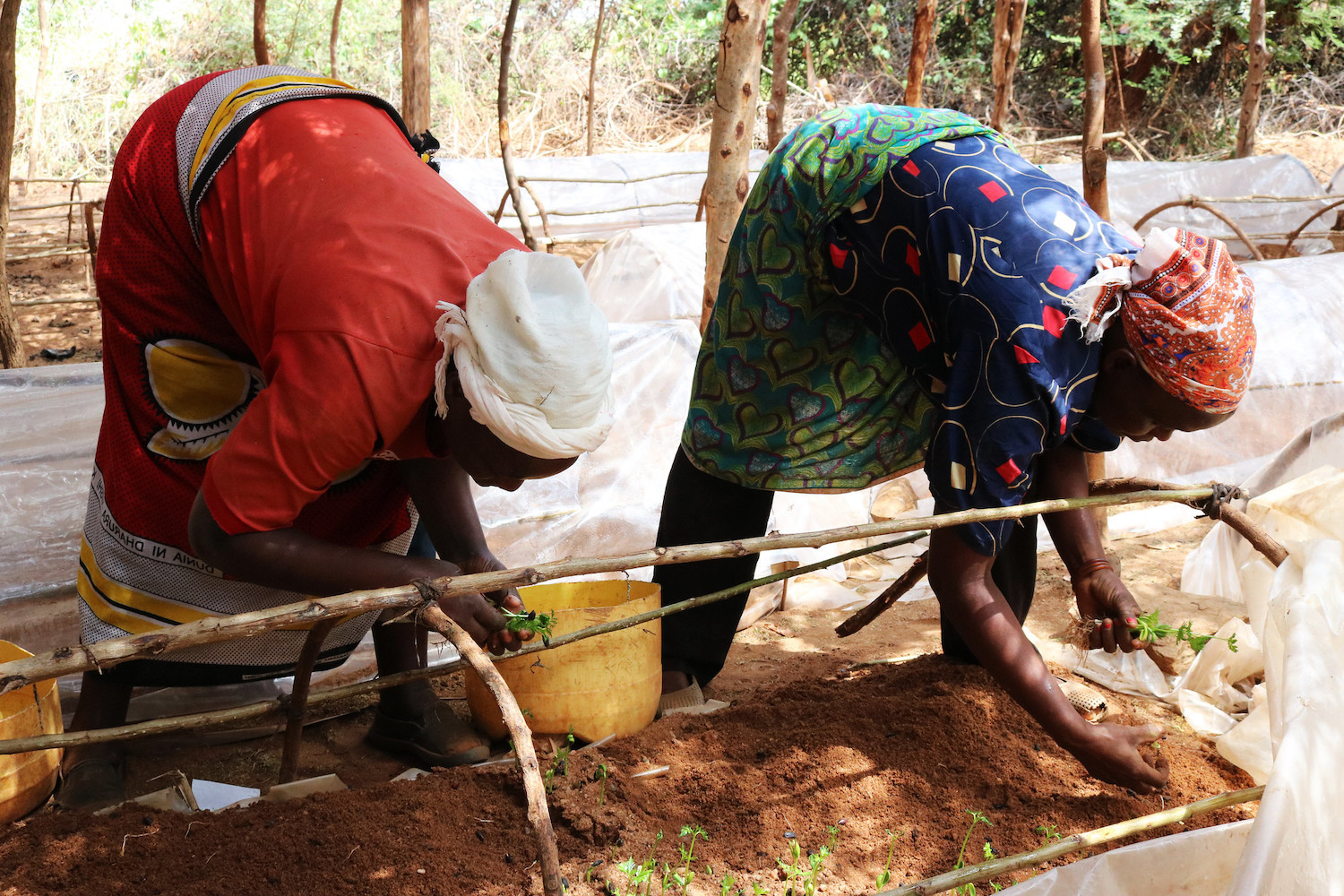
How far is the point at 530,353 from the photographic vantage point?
1.44 meters

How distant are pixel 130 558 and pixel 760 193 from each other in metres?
1.43

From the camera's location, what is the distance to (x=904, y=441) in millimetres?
2281

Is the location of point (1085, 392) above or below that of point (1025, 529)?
above

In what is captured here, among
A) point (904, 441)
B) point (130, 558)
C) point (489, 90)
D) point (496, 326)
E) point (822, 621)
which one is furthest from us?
point (489, 90)

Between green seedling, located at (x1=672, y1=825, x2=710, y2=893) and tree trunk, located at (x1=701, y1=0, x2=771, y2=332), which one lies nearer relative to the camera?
green seedling, located at (x1=672, y1=825, x2=710, y2=893)

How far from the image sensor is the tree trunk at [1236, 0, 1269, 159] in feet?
26.4

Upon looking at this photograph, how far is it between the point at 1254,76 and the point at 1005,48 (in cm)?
454

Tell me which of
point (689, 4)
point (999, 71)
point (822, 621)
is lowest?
point (822, 621)

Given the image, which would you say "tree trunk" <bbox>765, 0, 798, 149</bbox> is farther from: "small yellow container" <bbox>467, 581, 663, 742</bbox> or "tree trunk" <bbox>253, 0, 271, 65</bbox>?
"small yellow container" <bbox>467, 581, 663, 742</bbox>

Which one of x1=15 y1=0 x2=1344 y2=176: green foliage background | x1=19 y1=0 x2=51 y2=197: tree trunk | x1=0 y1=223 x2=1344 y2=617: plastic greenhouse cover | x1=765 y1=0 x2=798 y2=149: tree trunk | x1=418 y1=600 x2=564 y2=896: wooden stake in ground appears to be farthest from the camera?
x1=15 y1=0 x2=1344 y2=176: green foliage background

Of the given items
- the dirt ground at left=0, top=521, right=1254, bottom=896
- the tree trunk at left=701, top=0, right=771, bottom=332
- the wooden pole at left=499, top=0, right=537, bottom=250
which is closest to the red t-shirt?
the dirt ground at left=0, top=521, right=1254, bottom=896

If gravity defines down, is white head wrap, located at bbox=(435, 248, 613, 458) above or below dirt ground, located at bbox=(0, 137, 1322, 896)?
above

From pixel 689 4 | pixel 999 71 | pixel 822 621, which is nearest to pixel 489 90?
pixel 689 4

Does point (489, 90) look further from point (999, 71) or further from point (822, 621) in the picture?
point (822, 621)
